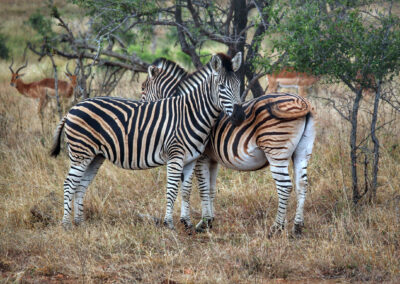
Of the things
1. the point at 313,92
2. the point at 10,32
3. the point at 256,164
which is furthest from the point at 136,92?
the point at 10,32

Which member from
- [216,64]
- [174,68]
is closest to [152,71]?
[174,68]

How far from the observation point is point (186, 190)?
20.2 ft

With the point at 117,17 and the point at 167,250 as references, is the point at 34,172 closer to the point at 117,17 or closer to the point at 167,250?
the point at 117,17

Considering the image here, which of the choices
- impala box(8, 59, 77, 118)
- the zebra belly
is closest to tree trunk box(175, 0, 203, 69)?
the zebra belly

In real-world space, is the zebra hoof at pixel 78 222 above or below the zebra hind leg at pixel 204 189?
below

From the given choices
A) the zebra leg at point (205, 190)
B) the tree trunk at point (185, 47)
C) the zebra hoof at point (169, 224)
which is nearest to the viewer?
the zebra hoof at point (169, 224)

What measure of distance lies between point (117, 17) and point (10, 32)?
1805 cm

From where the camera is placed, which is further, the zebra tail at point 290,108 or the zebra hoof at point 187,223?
the zebra hoof at point 187,223

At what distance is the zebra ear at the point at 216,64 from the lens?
5562 mm

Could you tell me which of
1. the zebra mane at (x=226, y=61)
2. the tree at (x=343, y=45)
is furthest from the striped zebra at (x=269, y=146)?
the tree at (x=343, y=45)

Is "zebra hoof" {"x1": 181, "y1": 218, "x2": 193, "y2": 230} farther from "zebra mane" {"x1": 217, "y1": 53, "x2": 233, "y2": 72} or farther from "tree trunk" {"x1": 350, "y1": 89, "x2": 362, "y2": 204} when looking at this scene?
"tree trunk" {"x1": 350, "y1": 89, "x2": 362, "y2": 204}

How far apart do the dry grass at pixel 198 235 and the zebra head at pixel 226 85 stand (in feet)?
4.76

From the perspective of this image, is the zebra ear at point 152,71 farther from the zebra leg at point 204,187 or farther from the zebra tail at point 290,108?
the zebra tail at point 290,108

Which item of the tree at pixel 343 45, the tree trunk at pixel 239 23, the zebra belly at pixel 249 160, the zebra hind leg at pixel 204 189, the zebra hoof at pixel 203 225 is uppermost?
the tree trunk at pixel 239 23
